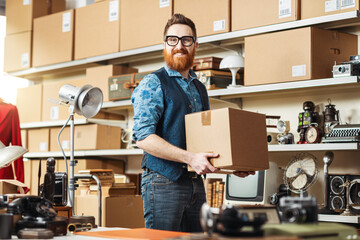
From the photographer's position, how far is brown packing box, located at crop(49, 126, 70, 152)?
15.2 feet

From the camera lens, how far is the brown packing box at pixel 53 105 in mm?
4710

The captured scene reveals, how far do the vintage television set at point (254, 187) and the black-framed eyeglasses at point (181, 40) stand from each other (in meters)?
1.29

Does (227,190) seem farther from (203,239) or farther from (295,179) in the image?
(203,239)

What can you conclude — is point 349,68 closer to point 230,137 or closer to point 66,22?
point 230,137

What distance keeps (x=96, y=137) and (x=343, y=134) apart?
2102 millimetres

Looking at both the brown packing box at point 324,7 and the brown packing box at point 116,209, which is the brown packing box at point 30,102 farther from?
the brown packing box at point 324,7

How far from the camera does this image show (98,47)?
Result: 14.8 feet

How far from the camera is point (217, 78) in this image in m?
3.74

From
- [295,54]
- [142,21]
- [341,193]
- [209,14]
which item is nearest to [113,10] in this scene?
[142,21]

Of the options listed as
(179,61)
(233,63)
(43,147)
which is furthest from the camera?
(43,147)

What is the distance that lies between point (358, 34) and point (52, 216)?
7.87 ft

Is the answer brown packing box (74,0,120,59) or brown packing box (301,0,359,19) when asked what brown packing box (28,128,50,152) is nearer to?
brown packing box (74,0,120,59)

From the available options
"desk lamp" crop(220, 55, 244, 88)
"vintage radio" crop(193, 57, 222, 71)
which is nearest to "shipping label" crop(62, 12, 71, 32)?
"vintage radio" crop(193, 57, 222, 71)

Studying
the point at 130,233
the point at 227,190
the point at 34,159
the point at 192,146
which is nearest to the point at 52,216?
the point at 130,233
